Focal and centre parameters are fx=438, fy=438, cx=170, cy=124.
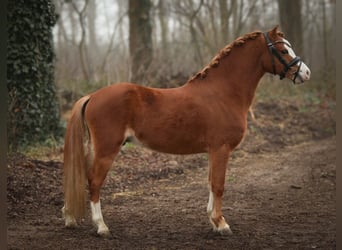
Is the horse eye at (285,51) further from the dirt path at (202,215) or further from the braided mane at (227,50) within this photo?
the dirt path at (202,215)

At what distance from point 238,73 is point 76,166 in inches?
67.8

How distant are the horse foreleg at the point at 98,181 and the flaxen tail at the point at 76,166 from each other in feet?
0.28

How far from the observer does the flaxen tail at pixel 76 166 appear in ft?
12.5

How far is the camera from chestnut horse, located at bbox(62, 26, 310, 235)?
3.80 metres

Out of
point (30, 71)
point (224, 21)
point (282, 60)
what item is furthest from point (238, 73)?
point (224, 21)

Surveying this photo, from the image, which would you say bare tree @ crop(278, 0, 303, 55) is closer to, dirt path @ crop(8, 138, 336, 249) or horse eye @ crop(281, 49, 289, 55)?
dirt path @ crop(8, 138, 336, 249)

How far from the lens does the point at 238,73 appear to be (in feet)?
13.6

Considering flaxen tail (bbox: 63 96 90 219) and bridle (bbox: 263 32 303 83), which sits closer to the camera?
flaxen tail (bbox: 63 96 90 219)

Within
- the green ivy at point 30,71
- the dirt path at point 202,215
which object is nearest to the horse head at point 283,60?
the dirt path at point 202,215

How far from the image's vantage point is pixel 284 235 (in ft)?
12.6

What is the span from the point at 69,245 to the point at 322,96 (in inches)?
388

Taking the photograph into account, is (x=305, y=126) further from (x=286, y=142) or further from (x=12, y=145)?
(x=12, y=145)

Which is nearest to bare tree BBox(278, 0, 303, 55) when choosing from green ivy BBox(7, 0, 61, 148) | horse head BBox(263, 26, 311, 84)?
green ivy BBox(7, 0, 61, 148)

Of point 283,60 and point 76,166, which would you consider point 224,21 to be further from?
point 76,166
